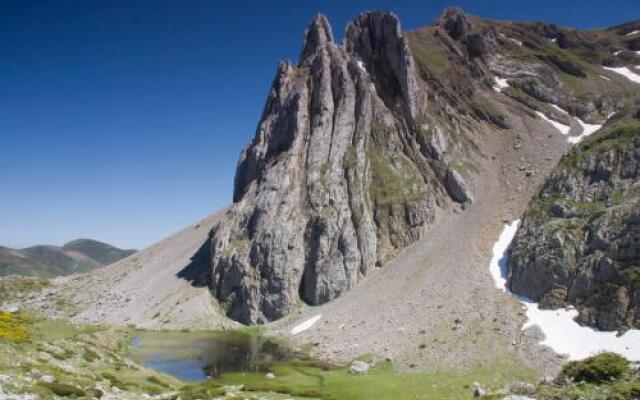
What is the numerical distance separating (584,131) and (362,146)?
208ft

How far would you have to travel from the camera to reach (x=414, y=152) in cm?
12731

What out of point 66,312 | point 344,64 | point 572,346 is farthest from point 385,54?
point 66,312

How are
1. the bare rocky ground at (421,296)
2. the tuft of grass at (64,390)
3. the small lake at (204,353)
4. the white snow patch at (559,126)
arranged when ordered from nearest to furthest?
the tuft of grass at (64,390) < the small lake at (204,353) < the bare rocky ground at (421,296) < the white snow patch at (559,126)

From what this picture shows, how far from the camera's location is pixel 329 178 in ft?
385

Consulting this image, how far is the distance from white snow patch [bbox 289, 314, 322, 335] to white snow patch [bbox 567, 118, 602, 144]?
83.4m

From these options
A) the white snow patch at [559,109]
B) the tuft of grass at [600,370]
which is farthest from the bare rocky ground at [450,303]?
the tuft of grass at [600,370]

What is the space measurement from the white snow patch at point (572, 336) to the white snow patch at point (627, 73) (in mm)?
128114

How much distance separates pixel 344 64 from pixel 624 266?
297 feet

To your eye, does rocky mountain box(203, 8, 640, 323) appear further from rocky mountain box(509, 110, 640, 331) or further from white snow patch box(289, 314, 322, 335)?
rocky mountain box(509, 110, 640, 331)

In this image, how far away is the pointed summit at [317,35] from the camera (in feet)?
474

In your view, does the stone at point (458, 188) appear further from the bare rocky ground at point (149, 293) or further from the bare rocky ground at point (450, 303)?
the bare rocky ground at point (149, 293)

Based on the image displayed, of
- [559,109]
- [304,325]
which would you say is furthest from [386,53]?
[304,325]

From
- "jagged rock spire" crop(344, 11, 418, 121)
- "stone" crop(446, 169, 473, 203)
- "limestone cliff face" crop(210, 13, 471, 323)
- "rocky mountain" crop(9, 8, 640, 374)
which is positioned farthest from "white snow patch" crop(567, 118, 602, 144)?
"jagged rock spire" crop(344, 11, 418, 121)

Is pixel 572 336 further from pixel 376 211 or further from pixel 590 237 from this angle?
pixel 376 211
